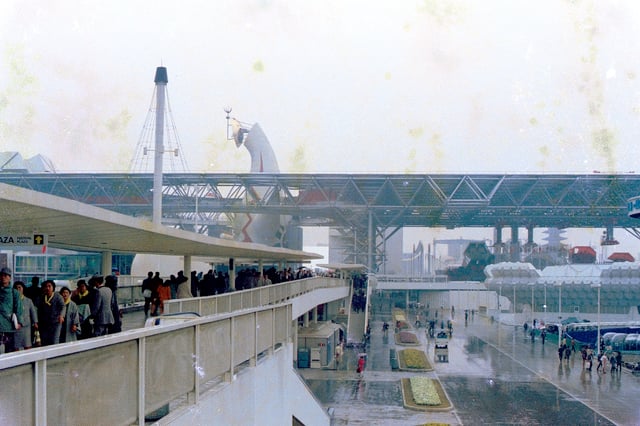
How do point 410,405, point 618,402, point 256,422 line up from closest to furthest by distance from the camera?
1. point 256,422
2. point 410,405
3. point 618,402

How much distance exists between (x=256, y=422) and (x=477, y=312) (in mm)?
84913

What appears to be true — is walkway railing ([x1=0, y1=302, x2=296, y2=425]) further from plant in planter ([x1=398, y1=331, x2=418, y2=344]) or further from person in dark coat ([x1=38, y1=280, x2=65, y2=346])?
plant in planter ([x1=398, y1=331, x2=418, y2=344])

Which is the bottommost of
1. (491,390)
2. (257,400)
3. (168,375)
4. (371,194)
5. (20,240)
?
(491,390)

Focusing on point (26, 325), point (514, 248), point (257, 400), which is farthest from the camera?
point (514, 248)

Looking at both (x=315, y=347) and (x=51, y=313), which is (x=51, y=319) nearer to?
(x=51, y=313)

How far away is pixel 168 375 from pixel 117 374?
1.08 metres

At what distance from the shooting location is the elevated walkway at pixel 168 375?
297 centimetres

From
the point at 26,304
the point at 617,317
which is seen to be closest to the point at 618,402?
the point at 26,304

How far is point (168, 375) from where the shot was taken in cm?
493

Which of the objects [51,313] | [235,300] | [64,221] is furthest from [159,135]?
[51,313]

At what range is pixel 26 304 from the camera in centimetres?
638

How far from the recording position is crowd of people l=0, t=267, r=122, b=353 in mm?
6105

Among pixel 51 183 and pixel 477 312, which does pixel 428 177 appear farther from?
pixel 51 183

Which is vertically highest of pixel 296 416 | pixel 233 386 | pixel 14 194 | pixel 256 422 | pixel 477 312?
pixel 14 194
